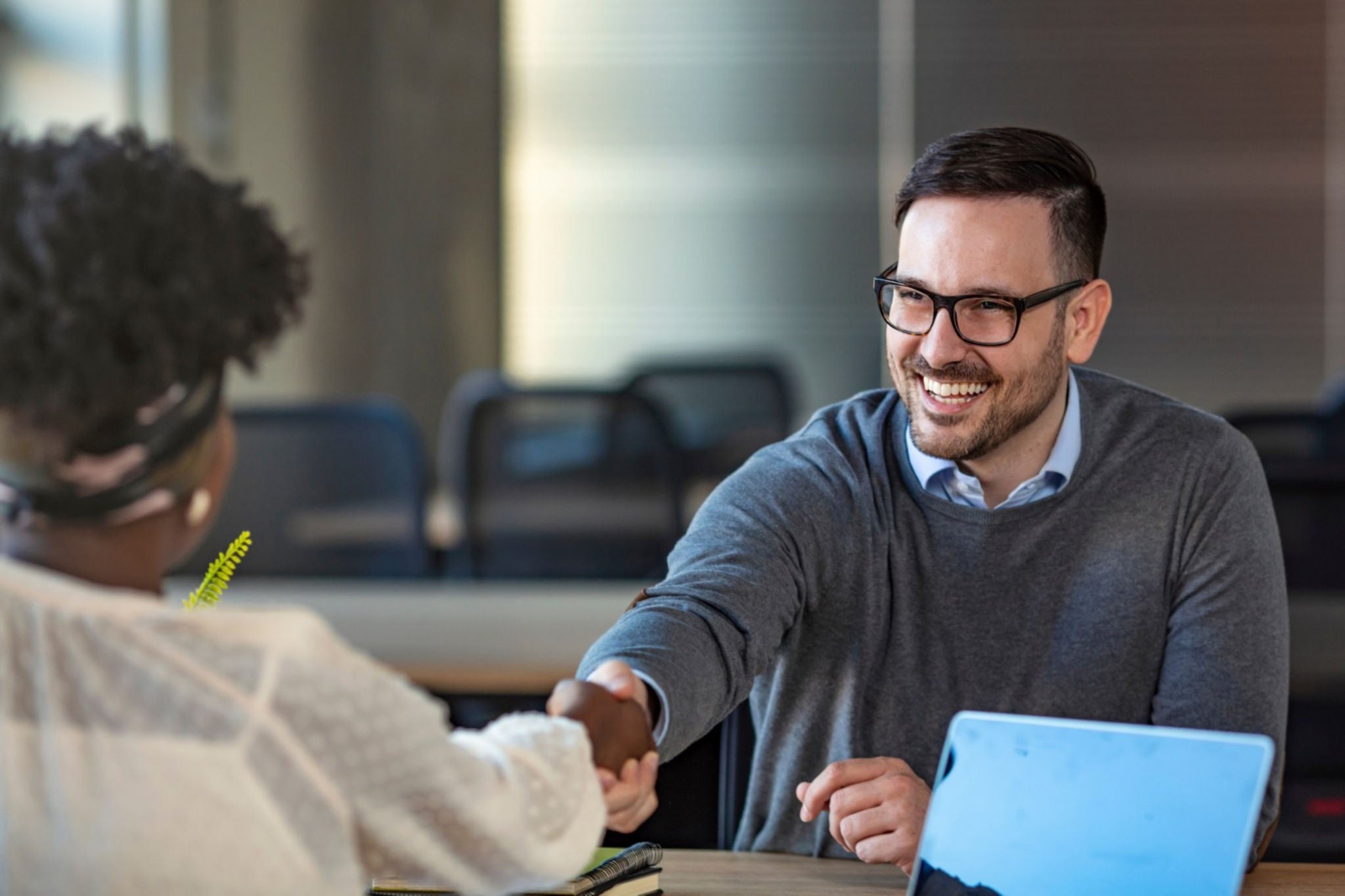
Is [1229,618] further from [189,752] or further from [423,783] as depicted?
[189,752]

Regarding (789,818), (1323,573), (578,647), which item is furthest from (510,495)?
(789,818)

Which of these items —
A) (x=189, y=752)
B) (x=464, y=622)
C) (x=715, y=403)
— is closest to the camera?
(x=189, y=752)

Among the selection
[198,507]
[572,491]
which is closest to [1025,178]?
[198,507]

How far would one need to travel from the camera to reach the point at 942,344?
1.55 metres

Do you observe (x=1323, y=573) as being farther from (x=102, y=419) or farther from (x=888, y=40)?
(x=888, y=40)

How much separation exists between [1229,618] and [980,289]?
0.38 metres

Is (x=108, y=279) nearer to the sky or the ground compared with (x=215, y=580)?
nearer to the sky

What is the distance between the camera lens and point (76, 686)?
0.79 metres

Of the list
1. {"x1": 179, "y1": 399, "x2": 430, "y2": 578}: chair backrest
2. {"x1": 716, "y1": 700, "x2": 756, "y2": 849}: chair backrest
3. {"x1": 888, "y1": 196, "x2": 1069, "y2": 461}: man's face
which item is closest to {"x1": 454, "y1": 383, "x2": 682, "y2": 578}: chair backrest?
{"x1": 179, "y1": 399, "x2": 430, "y2": 578}: chair backrest

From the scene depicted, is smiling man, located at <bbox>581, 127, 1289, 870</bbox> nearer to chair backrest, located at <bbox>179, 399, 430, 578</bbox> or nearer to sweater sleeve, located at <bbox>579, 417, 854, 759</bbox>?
sweater sleeve, located at <bbox>579, 417, 854, 759</bbox>

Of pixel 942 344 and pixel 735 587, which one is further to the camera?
pixel 942 344

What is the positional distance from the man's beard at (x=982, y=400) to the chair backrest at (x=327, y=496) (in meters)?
1.81

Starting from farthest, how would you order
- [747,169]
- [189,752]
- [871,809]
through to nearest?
1. [747,169]
2. [871,809]
3. [189,752]

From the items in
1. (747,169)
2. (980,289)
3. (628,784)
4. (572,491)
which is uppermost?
(747,169)
